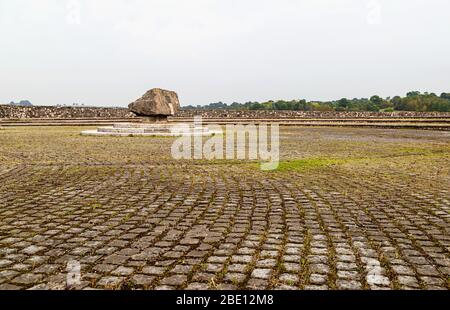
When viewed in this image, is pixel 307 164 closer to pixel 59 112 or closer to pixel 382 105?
pixel 59 112

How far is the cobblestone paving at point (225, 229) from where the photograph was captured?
10.4 feet

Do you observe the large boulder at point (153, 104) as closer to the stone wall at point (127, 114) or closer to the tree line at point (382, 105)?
the stone wall at point (127, 114)

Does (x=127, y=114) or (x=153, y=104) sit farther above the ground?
(x=153, y=104)

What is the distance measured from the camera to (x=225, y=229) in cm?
445

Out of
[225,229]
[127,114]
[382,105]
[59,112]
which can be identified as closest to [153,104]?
[225,229]

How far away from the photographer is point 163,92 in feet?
75.6

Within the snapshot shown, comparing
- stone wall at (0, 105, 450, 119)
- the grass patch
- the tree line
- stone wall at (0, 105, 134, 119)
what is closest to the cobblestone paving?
the grass patch

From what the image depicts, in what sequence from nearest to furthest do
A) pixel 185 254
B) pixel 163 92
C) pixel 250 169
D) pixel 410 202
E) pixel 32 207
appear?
1. pixel 185 254
2. pixel 32 207
3. pixel 410 202
4. pixel 250 169
5. pixel 163 92

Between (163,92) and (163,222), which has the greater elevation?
(163,92)

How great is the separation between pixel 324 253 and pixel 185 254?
1.22 meters
